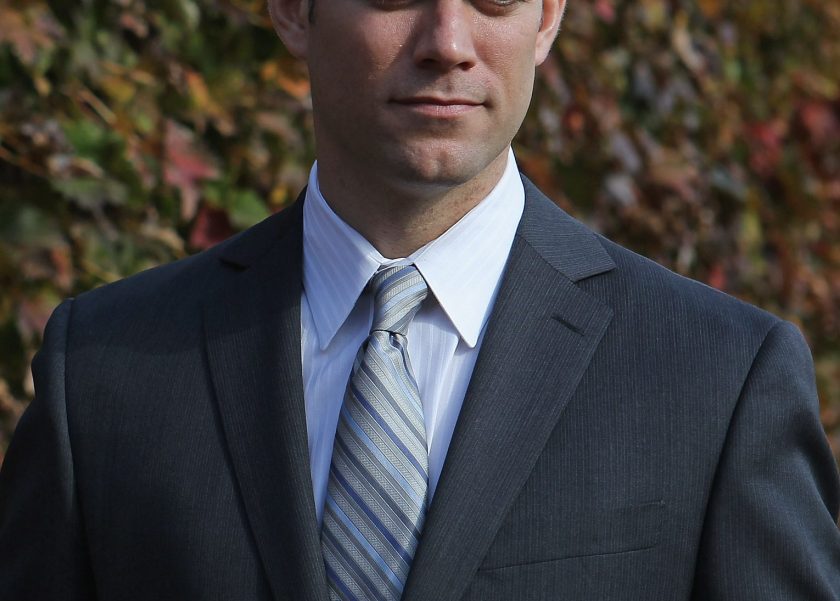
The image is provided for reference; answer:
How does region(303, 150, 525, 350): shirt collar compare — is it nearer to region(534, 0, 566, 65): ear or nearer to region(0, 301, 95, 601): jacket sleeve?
region(534, 0, 566, 65): ear

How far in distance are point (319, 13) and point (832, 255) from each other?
4.26 meters

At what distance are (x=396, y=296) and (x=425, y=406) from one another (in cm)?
19

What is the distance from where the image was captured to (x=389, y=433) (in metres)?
2.17

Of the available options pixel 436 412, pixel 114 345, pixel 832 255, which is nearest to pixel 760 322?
pixel 436 412

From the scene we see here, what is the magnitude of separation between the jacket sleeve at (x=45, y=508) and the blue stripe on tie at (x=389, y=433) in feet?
1.75

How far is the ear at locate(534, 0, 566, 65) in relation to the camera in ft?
8.14

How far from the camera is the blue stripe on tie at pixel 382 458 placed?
2.13 metres

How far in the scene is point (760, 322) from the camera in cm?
225

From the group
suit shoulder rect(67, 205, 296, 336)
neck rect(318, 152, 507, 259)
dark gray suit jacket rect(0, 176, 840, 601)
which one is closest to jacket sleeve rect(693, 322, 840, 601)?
dark gray suit jacket rect(0, 176, 840, 601)

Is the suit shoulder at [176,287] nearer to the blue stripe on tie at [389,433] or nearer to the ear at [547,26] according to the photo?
the blue stripe on tie at [389,433]

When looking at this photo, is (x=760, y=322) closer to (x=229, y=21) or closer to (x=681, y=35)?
(x=229, y=21)

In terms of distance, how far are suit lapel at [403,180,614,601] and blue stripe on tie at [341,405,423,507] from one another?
0.16 feet

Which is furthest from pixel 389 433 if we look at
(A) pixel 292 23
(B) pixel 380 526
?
(A) pixel 292 23

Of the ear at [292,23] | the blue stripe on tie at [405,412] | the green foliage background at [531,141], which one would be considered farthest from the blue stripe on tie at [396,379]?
the green foliage background at [531,141]
